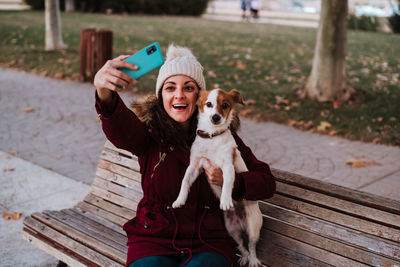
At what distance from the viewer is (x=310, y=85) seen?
8.98 metres

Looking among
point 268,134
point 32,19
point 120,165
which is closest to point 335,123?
point 268,134

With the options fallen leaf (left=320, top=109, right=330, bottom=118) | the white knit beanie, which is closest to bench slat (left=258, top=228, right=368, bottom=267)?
the white knit beanie

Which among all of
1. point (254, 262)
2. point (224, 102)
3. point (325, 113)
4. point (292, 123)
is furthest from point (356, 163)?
point (224, 102)

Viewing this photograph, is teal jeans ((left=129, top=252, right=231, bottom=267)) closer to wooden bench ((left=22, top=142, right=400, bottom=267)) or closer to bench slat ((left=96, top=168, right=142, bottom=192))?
wooden bench ((left=22, top=142, right=400, bottom=267))

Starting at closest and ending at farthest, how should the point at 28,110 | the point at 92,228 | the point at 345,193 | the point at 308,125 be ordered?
1. the point at 345,193
2. the point at 92,228
3. the point at 308,125
4. the point at 28,110

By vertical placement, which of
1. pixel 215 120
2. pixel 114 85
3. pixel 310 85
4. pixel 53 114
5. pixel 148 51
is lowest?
pixel 53 114

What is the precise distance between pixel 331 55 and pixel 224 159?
21.8ft

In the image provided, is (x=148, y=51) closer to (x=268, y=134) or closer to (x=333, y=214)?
(x=333, y=214)

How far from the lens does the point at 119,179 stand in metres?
3.75

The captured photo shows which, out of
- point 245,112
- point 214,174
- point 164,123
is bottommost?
point 245,112

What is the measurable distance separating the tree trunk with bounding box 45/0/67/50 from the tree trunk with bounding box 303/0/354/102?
888 centimetres

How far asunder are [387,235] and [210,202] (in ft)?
3.50

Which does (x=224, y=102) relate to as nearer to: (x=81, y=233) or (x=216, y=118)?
(x=216, y=118)

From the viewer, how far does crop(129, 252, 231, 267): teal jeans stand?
8.57ft
